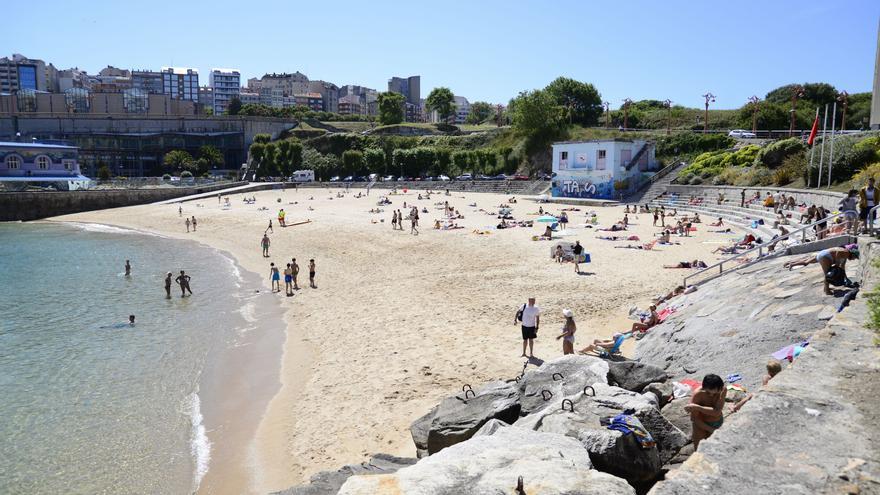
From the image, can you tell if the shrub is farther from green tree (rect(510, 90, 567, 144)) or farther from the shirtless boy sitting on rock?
the shirtless boy sitting on rock

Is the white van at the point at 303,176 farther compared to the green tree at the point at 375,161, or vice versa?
the green tree at the point at 375,161

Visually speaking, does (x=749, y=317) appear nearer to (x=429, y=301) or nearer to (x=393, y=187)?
(x=429, y=301)

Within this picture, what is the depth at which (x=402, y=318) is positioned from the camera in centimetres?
1666

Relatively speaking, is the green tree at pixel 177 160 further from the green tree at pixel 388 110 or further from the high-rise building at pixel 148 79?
the high-rise building at pixel 148 79

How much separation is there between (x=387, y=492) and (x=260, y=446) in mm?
6251

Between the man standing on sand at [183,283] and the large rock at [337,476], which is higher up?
the large rock at [337,476]

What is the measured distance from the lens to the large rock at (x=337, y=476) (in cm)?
654

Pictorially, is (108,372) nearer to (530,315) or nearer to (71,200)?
(530,315)

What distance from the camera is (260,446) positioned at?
33.6 ft

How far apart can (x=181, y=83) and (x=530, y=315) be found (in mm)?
203858

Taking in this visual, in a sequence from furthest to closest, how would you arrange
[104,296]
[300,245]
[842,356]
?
[300,245] → [104,296] → [842,356]

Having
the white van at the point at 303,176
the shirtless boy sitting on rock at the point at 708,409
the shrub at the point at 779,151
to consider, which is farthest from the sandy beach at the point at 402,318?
the white van at the point at 303,176

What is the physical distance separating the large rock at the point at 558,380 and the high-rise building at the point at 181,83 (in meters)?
201

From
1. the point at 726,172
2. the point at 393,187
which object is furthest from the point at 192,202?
the point at 726,172
